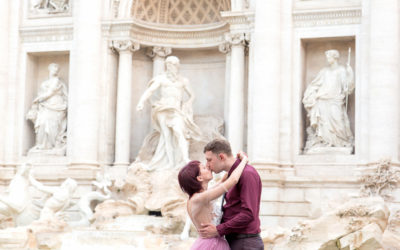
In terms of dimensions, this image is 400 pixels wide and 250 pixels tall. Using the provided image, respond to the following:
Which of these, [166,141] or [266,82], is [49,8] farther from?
[266,82]

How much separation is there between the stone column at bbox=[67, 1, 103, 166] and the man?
1278 cm

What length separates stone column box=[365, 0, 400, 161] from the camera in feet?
55.3

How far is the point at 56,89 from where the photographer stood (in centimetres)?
2036

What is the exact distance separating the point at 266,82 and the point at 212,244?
11474mm

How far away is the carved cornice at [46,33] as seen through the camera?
20.3 meters

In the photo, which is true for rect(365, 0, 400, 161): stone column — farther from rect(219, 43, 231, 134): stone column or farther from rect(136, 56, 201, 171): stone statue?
rect(136, 56, 201, 171): stone statue

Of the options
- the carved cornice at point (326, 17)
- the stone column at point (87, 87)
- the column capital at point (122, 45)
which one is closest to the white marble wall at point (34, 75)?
the stone column at point (87, 87)

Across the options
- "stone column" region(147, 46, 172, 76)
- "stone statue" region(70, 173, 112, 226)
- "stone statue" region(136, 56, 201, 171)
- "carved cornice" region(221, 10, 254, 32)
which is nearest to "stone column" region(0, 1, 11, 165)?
"stone statue" region(70, 173, 112, 226)

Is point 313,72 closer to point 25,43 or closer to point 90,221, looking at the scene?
point 90,221

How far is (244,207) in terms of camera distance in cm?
671

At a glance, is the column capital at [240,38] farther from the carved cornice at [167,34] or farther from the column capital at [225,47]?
the carved cornice at [167,34]

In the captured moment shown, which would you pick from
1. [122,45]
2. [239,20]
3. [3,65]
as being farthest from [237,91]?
[3,65]

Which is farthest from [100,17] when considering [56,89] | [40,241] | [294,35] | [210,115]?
[40,241]

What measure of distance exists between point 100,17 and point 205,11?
2784mm
